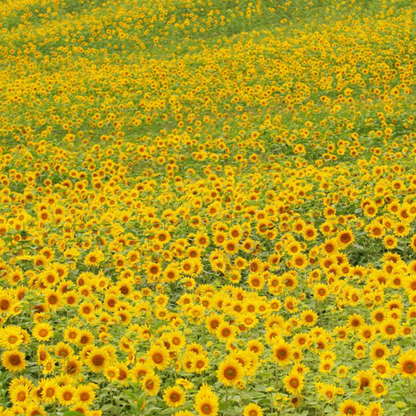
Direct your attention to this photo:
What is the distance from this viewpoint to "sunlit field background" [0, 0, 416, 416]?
159 inches

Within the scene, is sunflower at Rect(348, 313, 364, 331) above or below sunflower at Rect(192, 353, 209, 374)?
below

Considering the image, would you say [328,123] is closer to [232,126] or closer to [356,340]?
[232,126]

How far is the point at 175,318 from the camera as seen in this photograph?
198 inches

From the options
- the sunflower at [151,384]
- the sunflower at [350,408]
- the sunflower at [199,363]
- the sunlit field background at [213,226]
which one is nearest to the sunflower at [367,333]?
the sunlit field background at [213,226]

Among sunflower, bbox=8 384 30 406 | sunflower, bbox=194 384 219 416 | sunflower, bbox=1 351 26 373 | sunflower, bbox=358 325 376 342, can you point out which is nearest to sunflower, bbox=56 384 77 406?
sunflower, bbox=8 384 30 406

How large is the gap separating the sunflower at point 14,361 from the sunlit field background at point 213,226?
1 cm

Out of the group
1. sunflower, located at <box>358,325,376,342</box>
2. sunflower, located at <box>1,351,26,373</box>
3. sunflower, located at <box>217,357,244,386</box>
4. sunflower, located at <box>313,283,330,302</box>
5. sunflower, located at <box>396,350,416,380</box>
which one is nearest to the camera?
sunflower, located at <box>396,350,416,380</box>

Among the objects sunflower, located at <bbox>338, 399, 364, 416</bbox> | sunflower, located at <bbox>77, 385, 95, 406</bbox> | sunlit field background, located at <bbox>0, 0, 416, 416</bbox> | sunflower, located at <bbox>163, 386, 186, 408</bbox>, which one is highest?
sunflower, located at <bbox>77, 385, 95, 406</bbox>

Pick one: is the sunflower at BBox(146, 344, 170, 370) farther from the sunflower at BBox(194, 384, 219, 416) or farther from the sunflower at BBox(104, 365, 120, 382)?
the sunflower at BBox(194, 384, 219, 416)

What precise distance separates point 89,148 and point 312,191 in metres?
7.30

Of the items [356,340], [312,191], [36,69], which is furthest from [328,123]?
[36,69]

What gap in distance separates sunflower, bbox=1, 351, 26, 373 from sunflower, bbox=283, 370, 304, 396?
2.09 metres

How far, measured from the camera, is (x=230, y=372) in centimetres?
385

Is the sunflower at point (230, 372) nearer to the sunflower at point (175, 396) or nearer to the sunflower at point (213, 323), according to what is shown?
the sunflower at point (175, 396)
